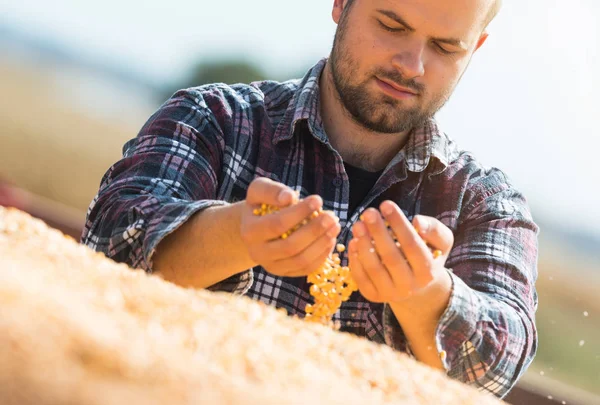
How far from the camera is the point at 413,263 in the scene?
121 cm

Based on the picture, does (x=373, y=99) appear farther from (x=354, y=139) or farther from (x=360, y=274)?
(x=360, y=274)

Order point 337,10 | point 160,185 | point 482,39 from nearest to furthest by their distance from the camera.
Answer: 1. point 160,185
2. point 337,10
3. point 482,39

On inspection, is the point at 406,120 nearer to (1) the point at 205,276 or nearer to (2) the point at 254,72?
(1) the point at 205,276

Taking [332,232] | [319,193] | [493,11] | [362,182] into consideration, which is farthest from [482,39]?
[332,232]

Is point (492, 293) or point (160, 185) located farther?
point (492, 293)

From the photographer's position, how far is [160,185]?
173 cm

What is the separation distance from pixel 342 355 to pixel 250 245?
30 centimetres

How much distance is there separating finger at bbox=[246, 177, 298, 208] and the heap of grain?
0.17 m

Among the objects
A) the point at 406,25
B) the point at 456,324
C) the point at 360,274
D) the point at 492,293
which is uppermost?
the point at 406,25

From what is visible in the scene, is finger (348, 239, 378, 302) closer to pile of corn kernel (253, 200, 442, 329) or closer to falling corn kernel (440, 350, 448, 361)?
pile of corn kernel (253, 200, 442, 329)

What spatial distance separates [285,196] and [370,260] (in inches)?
7.2


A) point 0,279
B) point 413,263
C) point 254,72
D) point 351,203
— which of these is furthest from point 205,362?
point 254,72

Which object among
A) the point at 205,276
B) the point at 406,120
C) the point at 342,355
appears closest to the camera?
the point at 342,355

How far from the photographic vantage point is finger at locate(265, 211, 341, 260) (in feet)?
3.77
